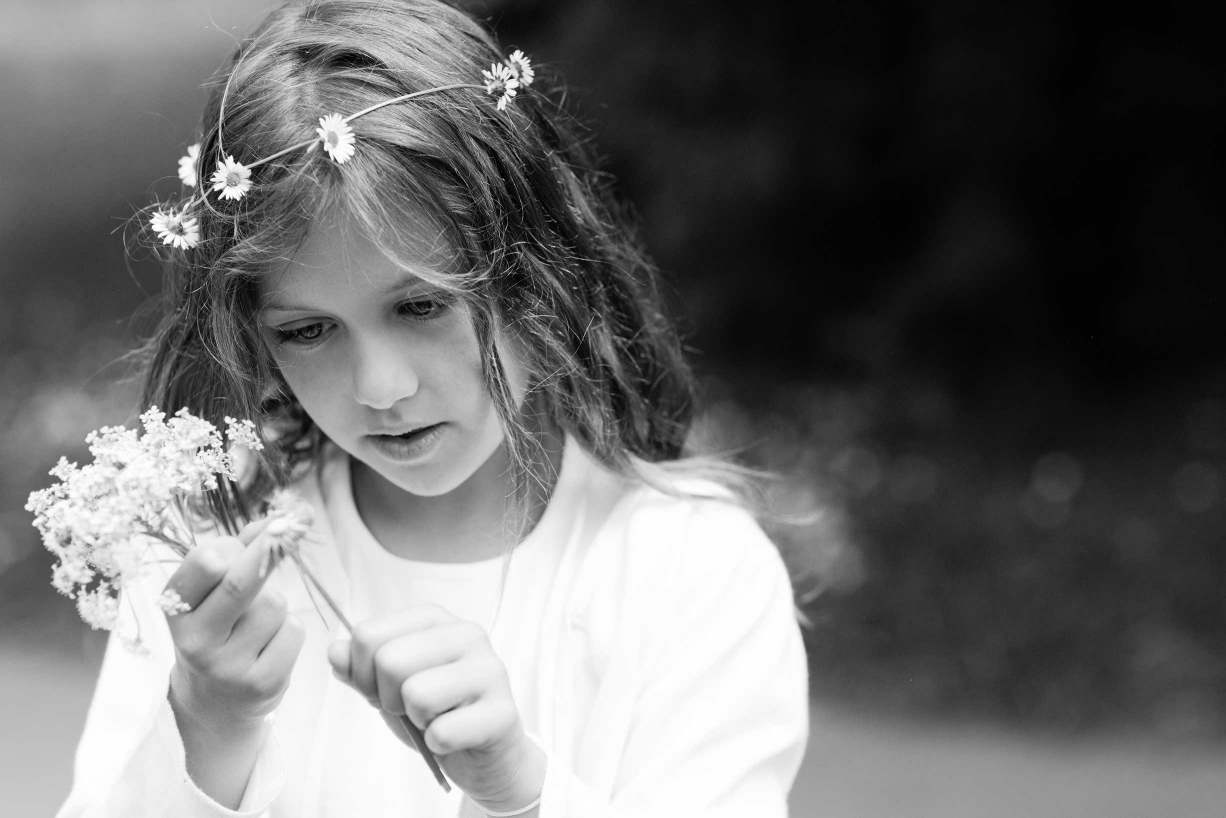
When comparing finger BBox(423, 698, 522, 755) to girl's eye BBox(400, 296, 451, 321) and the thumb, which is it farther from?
girl's eye BBox(400, 296, 451, 321)

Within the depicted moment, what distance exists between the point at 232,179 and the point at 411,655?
63 centimetres

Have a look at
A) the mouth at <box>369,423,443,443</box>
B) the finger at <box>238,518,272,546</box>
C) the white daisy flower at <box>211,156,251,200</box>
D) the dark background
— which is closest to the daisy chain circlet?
the white daisy flower at <box>211,156,251,200</box>

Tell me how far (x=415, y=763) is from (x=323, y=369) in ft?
1.94

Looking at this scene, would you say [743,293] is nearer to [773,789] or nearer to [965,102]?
[965,102]

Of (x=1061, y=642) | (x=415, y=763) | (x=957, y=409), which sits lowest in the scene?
(x=415, y=763)

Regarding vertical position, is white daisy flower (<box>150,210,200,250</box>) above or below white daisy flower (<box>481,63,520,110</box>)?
below

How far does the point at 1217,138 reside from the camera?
10.9 ft

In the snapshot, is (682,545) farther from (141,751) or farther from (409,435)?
(141,751)

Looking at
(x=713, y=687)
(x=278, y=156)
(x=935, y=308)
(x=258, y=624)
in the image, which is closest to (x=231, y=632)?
(x=258, y=624)

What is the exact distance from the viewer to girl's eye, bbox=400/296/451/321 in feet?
4.63

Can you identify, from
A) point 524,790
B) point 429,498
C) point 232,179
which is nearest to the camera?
point 524,790

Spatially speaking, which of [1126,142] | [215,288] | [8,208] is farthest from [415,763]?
[8,208]

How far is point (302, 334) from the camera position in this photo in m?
1.44

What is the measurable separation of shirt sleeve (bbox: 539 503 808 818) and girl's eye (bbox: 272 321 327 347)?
55cm
